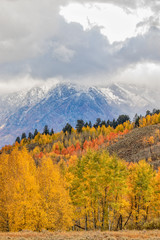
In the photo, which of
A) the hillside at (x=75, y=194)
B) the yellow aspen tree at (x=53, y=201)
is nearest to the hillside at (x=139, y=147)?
the hillside at (x=75, y=194)

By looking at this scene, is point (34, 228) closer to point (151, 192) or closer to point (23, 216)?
point (23, 216)

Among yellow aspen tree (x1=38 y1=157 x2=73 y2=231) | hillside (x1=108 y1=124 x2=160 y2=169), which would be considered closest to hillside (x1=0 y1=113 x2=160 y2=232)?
yellow aspen tree (x1=38 y1=157 x2=73 y2=231)

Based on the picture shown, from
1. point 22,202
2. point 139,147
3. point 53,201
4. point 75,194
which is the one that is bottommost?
point 53,201

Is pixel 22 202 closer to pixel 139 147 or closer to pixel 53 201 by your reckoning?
pixel 53 201

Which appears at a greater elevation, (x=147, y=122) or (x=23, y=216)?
(x=147, y=122)

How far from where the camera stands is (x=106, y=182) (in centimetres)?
3497

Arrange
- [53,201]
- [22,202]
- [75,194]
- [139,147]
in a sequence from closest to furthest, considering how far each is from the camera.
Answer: [22,202]
[53,201]
[75,194]
[139,147]

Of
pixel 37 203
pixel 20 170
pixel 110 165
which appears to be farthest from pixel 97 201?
pixel 20 170

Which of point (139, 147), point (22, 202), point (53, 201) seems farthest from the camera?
point (139, 147)

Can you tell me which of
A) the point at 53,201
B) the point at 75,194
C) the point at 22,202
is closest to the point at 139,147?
the point at 75,194

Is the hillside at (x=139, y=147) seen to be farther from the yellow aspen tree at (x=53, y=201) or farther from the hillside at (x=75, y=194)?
the yellow aspen tree at (x=53, y=201)

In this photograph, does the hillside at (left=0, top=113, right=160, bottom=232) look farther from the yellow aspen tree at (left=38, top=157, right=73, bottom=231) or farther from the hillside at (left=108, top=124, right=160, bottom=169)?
the hillside at (left=108, top=124, right=160, bottom=169)

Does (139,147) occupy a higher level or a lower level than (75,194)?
higher

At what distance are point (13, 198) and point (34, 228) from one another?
4573 millimetres
